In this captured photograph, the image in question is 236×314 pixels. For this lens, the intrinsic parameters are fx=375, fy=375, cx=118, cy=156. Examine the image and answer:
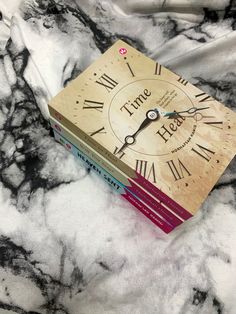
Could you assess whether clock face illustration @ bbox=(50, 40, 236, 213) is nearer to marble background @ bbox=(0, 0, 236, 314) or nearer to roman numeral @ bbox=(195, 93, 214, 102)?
roman numeral @ bbox=(195, 93, 214, 102)

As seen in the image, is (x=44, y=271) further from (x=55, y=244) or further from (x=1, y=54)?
(x=1, y=54)

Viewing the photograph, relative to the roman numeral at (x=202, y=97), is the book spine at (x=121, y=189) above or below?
below

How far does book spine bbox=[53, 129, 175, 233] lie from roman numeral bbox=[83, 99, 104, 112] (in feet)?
0.26

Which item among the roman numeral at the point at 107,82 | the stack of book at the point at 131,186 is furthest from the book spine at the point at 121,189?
the roman numeral at the point at 107,82

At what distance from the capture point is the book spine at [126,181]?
22.8 inches

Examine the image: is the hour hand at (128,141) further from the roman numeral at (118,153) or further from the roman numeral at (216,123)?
the roman numeral at (216,123)

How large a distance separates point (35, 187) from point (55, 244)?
0.11 meters

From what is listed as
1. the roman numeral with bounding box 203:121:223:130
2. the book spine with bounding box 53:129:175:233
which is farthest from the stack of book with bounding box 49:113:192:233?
the roman numeral with bounding box 203:121:223:130

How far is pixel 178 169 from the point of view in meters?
0.57

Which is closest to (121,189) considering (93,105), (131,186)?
(131,186)

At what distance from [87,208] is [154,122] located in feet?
0.61

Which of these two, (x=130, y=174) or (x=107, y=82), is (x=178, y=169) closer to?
(x=130, y=174)

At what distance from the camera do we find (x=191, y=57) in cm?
75

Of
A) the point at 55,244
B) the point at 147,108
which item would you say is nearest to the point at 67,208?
the point at 55,244
